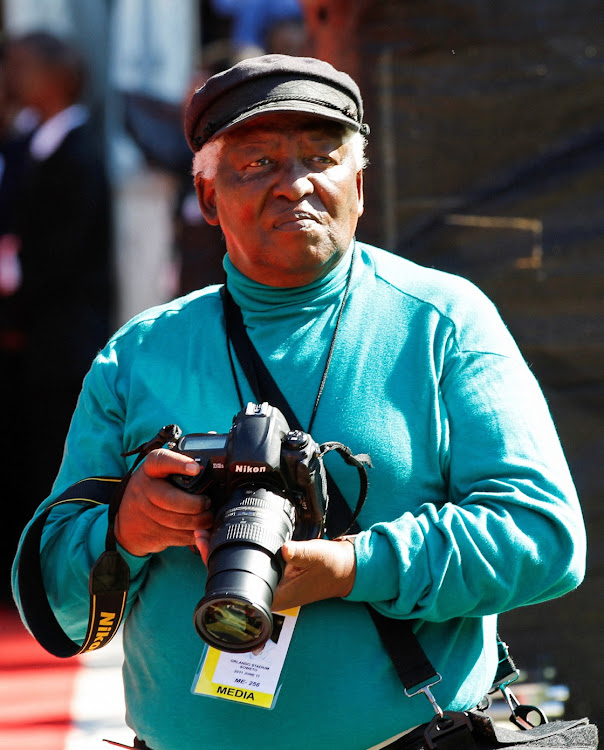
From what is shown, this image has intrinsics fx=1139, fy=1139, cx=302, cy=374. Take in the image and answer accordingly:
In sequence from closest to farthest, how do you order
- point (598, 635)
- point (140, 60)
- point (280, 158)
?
point (280, 158) → point (598, 635) → point (140, 60)

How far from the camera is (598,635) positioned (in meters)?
3.35

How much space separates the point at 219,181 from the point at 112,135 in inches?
153

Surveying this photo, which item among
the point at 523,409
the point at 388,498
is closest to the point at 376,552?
the point at 388,498

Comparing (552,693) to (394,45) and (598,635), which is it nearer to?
(598,635)

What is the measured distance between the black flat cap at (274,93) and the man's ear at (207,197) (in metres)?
0.12

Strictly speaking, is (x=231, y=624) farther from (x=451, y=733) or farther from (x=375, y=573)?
(x=451, y=733)

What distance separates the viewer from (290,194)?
1.87 meters

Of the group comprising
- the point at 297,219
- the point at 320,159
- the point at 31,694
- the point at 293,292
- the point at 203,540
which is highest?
the point at 320,159

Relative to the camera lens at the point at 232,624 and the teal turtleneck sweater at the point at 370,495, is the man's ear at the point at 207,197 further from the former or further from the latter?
the camera lens at the point at 232,624

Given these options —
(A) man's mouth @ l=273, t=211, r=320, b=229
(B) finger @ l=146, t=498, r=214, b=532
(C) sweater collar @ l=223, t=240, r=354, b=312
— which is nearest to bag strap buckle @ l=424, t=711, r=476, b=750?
(B) finger @ l=146, t=498, r=214, b=532

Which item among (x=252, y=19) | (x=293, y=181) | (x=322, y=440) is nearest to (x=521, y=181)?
(x=293, y=181)

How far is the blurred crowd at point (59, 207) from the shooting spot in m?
5.62

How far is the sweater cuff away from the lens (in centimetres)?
167

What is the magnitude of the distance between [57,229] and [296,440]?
430cm
